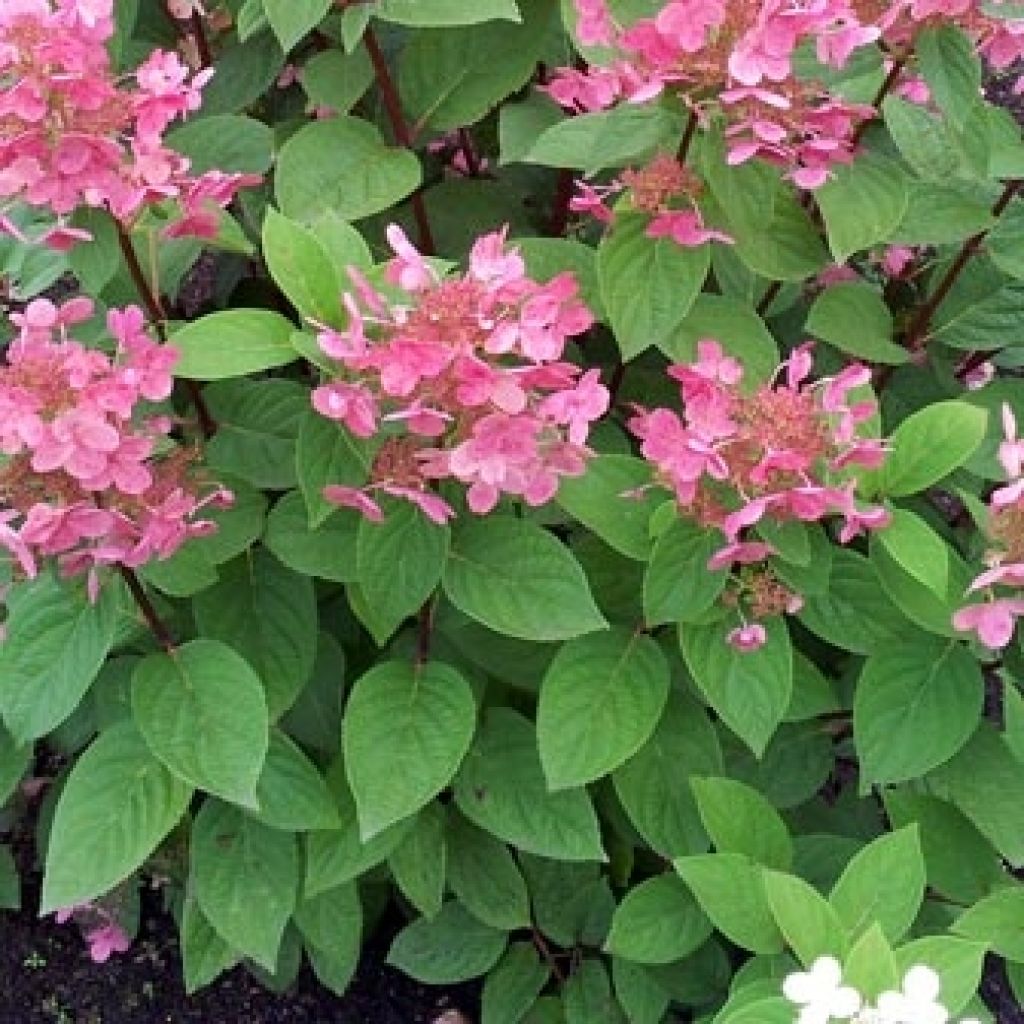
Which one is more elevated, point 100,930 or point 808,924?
point 808,924

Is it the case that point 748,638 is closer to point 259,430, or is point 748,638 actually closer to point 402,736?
point 402,736

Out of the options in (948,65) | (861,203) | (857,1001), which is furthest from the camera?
(861,203)

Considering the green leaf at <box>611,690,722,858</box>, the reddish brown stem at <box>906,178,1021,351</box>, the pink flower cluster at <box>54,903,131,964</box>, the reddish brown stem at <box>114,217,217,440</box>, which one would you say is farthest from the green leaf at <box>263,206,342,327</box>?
the pink flower cluster at <box>54,903,131,964</box>

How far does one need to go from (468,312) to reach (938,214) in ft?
2.01

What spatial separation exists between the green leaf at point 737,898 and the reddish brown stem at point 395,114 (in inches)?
28.5

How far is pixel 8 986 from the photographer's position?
2.11 metres

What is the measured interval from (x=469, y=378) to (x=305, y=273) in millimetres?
188

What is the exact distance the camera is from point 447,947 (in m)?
1.83

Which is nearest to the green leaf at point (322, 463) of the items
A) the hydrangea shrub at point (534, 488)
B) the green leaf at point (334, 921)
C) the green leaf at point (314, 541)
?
the hydrangea shrub at point (534, 488)

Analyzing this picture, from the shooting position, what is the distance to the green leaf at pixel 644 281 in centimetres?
137

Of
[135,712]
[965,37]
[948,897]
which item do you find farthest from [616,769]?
[965,37]

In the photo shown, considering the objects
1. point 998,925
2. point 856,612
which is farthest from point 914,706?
point 998,925

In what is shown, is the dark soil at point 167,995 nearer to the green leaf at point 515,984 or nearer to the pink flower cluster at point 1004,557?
the green leaf at point 515,984

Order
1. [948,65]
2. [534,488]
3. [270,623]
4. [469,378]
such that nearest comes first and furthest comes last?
[469,378] → [534,488] → [948,65] → [270,623]
